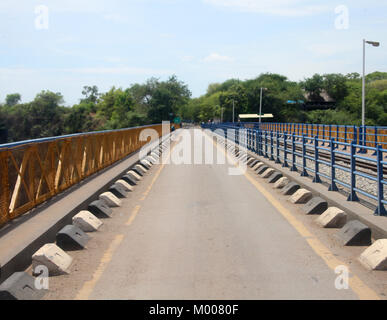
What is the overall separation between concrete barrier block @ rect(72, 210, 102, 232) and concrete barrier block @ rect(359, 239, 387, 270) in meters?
4.47

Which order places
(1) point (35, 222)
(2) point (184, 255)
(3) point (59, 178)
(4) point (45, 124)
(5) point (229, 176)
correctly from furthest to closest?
1. (4) point (45, 124)
2. (5) point (229, 176)
3. (3) point (59, 178)
4. (1) point (35, 222)
5. (2) point (184, 255)

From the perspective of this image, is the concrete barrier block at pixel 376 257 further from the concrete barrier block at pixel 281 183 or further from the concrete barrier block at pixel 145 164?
the concrete barrier block at pixel 145 164

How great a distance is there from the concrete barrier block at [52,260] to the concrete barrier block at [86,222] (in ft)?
6.59

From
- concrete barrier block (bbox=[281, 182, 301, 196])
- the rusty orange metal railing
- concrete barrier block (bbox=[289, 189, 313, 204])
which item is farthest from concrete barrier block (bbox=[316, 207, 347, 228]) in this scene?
the rusty orange metal railing

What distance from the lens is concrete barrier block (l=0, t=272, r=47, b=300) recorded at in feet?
16.8

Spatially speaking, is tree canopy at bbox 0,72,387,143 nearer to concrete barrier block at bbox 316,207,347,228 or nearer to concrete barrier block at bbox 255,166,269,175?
concrete barrier block at bbox 255,166,269,175

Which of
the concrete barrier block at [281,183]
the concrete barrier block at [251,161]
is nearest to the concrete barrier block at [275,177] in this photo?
the concrete barrier block at [281,183]

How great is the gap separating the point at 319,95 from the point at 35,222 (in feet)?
418

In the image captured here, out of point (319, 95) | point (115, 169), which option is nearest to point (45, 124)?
point (319, 95)

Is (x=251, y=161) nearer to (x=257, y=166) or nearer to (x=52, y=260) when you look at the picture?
(x=257, y=166)

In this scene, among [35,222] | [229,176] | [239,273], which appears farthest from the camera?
[229,176]

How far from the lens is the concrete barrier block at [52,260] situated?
6230mm
